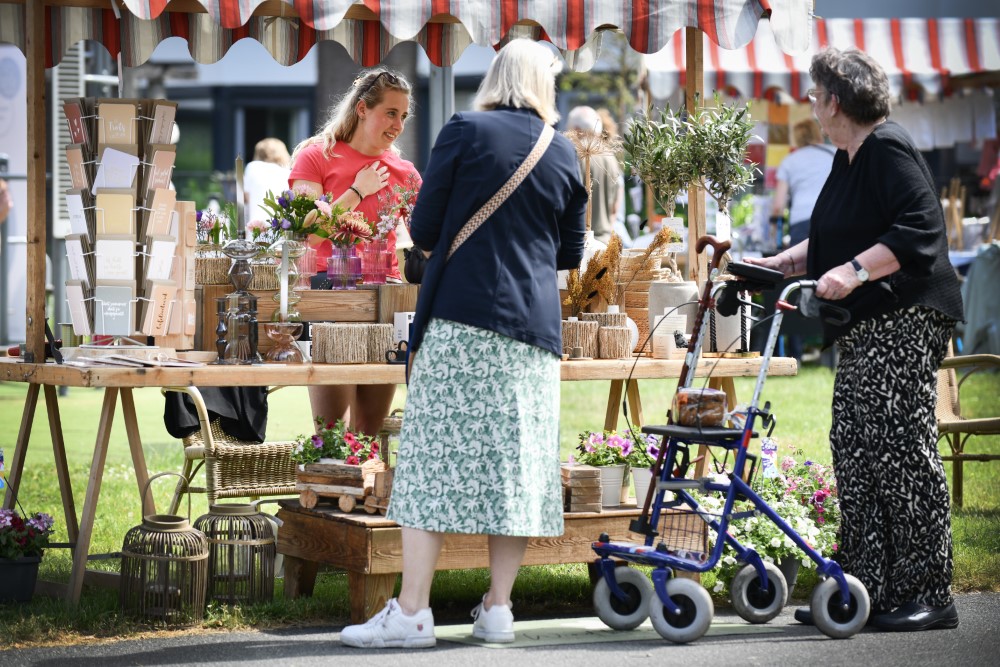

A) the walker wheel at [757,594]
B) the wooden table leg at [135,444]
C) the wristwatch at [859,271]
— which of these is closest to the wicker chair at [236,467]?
the wooden table leg at [135,444]

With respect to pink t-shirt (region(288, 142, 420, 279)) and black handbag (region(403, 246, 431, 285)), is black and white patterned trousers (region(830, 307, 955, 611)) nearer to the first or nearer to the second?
black handbag (region(403, 246, 431, 285))

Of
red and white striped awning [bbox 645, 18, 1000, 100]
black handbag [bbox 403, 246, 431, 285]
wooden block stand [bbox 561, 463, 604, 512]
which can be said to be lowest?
wooden block stand [bbox 561, 463, 604, 512]

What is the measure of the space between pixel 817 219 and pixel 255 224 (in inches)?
79.8

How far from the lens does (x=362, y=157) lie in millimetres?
5793

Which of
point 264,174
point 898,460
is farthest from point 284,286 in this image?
point 264,174

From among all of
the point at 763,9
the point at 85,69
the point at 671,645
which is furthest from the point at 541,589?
the point at 85,69

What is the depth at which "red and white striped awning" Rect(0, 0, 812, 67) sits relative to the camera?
193 inches

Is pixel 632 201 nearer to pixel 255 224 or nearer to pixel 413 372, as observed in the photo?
pixel 255 224

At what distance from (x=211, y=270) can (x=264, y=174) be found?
4457 millimetres

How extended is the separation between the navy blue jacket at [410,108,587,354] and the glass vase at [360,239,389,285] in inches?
35.2

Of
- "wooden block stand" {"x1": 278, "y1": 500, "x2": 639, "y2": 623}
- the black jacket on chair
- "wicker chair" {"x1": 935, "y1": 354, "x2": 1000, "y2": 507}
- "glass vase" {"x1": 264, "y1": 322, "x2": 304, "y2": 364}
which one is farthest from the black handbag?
"wicker chair" {"x1": 935, "y1": 354, "x2": 1000, "y2": 507}

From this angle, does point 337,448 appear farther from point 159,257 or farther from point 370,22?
point 370,22

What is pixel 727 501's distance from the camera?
4.35 metres

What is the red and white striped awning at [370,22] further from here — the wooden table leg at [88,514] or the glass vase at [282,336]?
the wooden table leg at [88,514]
